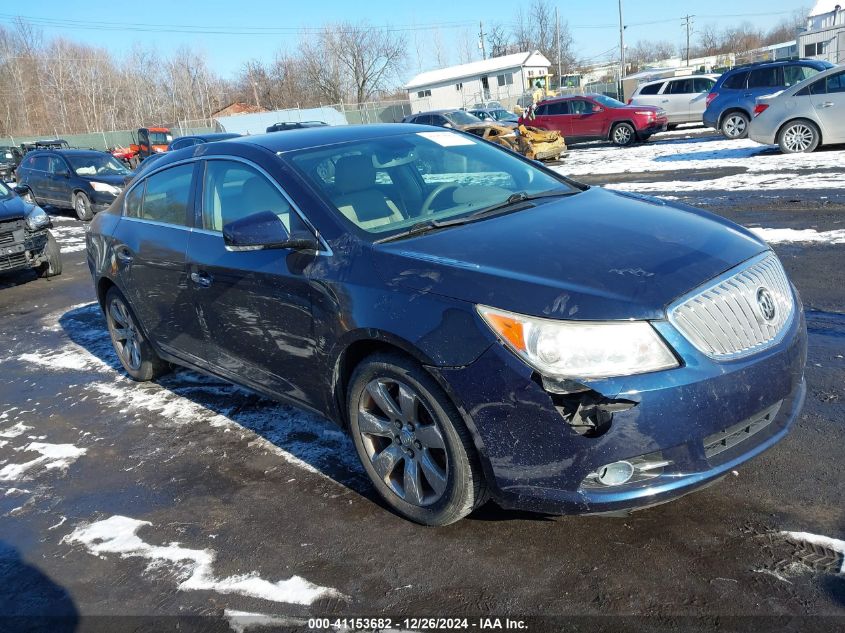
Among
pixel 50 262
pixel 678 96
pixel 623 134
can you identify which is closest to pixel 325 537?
pixel 50 262

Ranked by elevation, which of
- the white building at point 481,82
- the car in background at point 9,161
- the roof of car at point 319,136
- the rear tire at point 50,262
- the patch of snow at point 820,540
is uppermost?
the white building at point 481,82

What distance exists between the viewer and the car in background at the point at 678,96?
72.6 feet

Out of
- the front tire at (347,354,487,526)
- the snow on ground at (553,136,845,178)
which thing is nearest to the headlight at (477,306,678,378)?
the front tire at (347,354,487,526)

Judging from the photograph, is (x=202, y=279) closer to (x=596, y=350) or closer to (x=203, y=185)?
(x=203, y=185)

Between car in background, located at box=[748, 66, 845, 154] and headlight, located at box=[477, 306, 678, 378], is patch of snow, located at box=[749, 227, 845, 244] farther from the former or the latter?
car in background, located at box=[748, 66, 845, 154]

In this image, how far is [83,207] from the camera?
16.1 metres

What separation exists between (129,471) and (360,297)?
2.01m

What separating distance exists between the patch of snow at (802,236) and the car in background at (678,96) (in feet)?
53.3

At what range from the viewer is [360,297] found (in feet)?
9.67

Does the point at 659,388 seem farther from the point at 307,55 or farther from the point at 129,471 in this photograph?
the point at 307,55

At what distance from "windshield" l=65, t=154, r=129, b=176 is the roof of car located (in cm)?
1414

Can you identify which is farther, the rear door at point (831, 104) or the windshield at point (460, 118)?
the windshield at point (460, 118)

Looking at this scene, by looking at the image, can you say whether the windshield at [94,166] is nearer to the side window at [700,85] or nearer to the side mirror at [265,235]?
the side mirror at [265,235]

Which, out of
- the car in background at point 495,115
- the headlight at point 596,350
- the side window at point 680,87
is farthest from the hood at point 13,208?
the car in background at point 495,115
